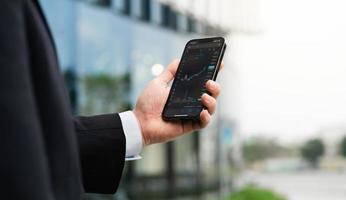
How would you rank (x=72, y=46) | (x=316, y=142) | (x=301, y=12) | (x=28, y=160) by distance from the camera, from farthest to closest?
(x=316, y=142) → (x=301, y=12) → (x=72, y=46) → (x=28, y=160)

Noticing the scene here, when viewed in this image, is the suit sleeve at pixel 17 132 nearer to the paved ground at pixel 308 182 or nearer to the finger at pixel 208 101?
the finger at pixel 208 101

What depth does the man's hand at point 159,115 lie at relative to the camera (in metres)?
1.16

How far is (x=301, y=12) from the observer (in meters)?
12.7

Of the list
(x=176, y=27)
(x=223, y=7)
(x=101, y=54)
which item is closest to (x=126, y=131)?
(x=101, y=54)

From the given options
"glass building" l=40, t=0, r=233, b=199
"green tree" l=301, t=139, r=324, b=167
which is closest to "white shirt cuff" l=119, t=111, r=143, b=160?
"glass building" l=40, t=0, r=233, b=199

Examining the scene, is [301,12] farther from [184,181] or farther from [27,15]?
[27,15]

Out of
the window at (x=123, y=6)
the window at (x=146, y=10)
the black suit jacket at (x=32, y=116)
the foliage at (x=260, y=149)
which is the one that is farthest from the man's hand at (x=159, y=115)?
the foliage at (x=260, y=149)

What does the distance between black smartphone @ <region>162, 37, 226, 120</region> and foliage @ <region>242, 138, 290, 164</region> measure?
39.6ft

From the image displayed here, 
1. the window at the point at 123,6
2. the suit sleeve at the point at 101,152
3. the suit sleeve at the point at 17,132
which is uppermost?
the suit sleeve at the point at 17,132

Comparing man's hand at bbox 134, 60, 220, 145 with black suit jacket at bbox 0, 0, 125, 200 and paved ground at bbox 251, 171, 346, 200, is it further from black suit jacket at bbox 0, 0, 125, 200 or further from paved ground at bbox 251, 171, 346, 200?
paved ground at bbox 251, 171, 346, 200

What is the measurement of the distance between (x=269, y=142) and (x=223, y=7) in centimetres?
267

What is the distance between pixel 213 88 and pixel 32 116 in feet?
1.62

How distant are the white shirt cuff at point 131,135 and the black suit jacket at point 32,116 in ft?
1.32

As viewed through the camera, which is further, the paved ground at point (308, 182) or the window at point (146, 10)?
the paved ground at point (308, 182)
